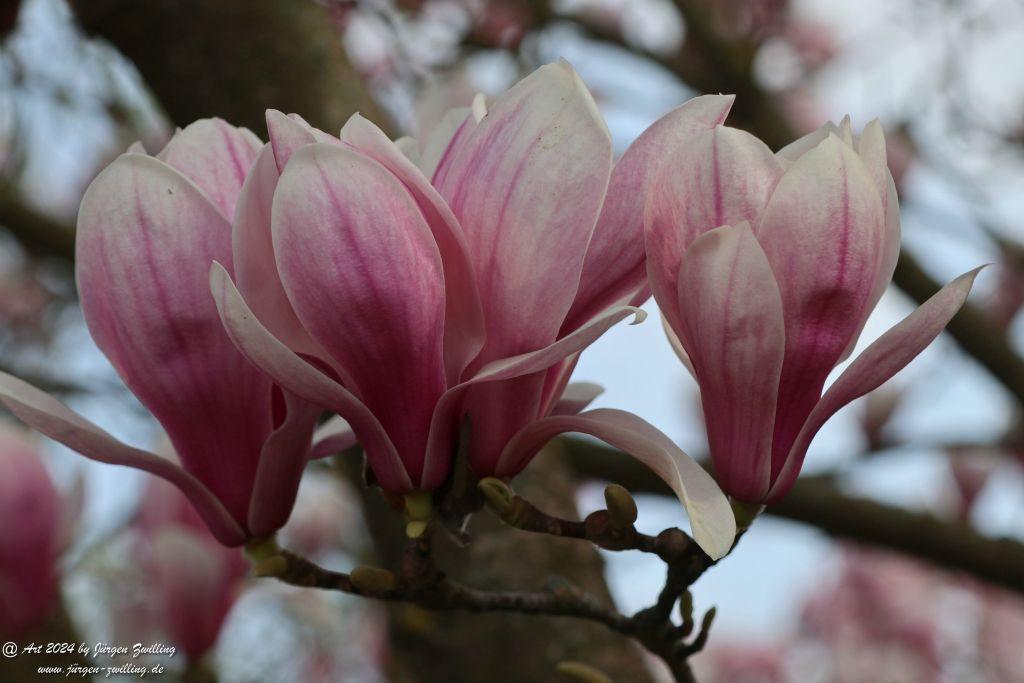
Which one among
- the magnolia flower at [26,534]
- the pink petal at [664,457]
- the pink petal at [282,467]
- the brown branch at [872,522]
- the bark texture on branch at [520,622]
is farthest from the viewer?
the brown branch at [872,522]

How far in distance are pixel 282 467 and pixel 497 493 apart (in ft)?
0.40

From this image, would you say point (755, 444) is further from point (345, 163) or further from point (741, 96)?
point (741, 96)

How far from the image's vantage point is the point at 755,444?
54 centimetres

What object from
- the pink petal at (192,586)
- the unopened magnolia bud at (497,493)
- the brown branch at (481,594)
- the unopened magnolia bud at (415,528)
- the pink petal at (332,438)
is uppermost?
the unopened magnolia bud at (497,493)

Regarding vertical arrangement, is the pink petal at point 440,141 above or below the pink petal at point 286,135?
below

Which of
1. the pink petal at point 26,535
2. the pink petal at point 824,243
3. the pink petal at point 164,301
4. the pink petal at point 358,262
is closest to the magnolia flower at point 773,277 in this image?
the pink petal at point 824,243

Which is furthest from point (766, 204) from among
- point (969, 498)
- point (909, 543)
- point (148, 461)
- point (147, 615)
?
point (969, 498)

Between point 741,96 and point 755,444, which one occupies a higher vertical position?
point 755,444

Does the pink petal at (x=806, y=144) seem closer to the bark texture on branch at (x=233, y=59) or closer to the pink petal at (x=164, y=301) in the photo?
the pink petal at (x=164, y=301)

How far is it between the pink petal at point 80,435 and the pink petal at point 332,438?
0.06m

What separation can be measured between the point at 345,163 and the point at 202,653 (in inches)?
32.6

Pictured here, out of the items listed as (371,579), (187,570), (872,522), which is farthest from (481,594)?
(872,522)

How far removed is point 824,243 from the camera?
1.63ft

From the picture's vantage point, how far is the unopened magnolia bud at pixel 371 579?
1.96 feet
